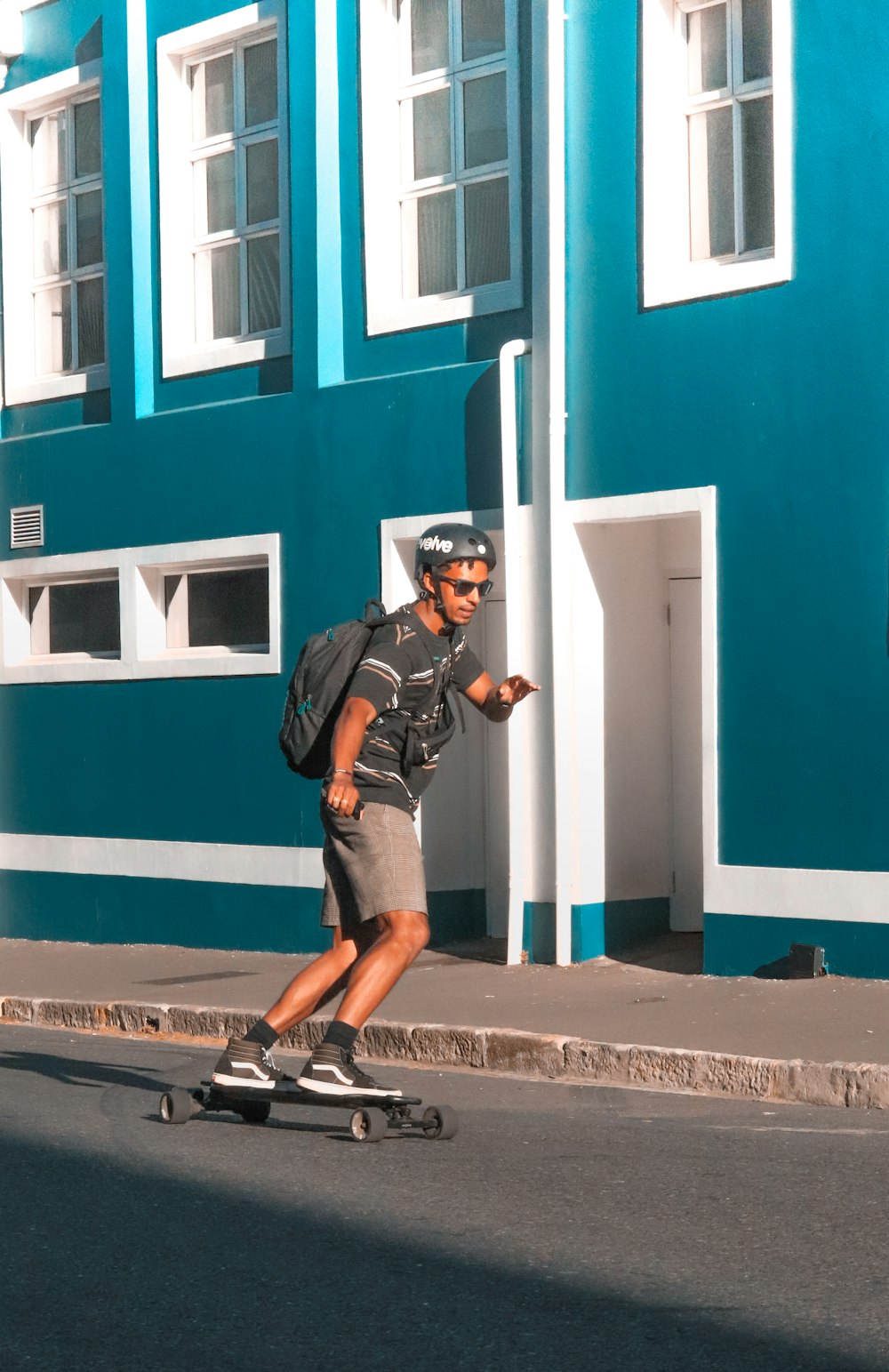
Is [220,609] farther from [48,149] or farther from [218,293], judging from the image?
[48,149]

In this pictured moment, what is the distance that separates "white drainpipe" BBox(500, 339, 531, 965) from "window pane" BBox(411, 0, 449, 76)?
2.17 metres

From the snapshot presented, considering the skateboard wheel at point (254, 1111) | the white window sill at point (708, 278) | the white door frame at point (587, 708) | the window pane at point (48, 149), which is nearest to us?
the skateboard wheel at point (254, 1111)

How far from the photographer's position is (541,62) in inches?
454

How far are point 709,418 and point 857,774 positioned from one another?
6.71 ft

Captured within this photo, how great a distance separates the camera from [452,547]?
7.05 metres

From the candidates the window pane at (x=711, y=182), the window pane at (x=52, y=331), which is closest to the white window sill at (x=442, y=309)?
the window pane at (x=711, y=182)

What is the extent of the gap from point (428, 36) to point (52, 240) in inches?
157

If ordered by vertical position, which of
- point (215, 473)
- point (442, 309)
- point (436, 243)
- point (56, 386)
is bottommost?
point (215, 473)

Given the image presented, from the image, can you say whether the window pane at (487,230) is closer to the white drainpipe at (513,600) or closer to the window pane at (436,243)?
the window pane at (436,243)

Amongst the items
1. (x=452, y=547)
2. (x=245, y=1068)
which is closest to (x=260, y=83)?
(x=452, y=547)

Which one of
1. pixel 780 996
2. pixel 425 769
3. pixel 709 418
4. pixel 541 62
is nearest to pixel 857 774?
pixel 780 996

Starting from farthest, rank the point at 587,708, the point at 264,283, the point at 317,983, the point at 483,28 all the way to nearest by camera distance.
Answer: the point at 264,283 < the point at 483,28 < the point at 587,708 < the point at 317,983

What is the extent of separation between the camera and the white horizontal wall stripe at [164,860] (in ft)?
43.3

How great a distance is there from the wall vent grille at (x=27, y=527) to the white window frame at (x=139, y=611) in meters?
0.13
